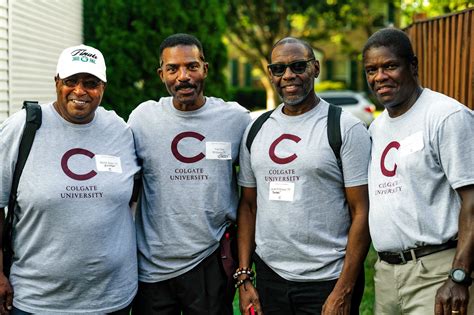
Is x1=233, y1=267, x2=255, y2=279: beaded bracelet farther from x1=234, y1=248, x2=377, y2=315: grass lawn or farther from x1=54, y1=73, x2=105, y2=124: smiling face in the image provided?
x1=234, y1=248, x2=377, y2=315: grass lawn

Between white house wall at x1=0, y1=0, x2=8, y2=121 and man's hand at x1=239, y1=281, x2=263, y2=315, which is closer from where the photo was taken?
man's hand at x1=239, y1=281, x2=263, y2=315

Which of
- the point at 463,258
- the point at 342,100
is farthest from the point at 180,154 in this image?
the point at 342,100

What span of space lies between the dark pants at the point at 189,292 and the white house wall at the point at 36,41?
4.21m

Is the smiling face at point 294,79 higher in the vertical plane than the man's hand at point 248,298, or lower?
higher

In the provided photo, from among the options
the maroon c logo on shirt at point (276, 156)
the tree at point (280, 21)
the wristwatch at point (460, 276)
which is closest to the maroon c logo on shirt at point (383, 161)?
the maroon c logo on shirt at point (276, 156)

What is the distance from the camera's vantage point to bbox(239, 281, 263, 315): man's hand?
3928 mm

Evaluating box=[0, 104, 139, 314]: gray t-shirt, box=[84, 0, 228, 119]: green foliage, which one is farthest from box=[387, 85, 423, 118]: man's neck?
box=[84, 0, 228, 119]: green foliage

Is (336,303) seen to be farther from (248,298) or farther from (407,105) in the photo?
(407,105)

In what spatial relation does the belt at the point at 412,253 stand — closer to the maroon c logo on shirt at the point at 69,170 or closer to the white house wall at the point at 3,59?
the maroon c logo on shirt at the point at 69,170

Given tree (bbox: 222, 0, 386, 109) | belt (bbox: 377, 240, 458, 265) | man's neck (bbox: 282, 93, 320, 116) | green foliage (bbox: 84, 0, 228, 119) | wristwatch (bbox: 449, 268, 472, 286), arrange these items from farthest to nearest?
tree (bbox: 222, 0, 386, 109) → green foliage (bbox: 84, 0, 228, 119) → man's neck (bbox: 282, 93, 320, 116) → belt (bbox: 377, 240, 458, 265) → wristwatch (bbox: 449, 268, 472, 286)

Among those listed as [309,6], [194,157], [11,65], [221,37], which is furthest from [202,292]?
[309,6]

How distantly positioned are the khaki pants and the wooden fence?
3.39 metres

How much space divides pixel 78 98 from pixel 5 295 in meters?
1.14

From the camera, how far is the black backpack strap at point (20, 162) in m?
3.48
